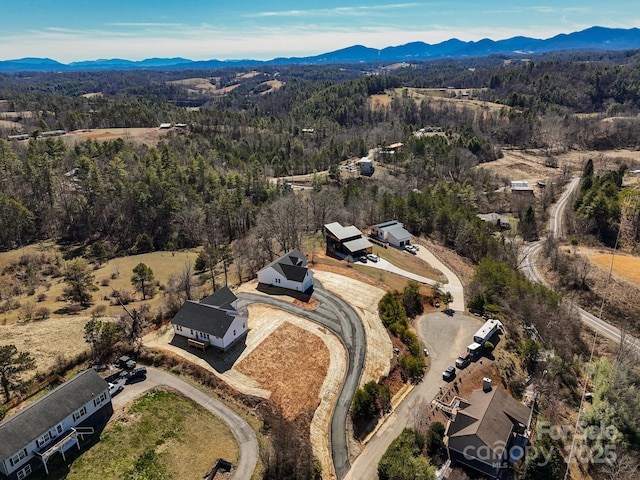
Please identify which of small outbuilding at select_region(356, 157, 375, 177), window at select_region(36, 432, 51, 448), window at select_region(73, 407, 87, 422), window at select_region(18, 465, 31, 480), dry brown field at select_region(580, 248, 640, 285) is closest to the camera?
window at select_region(18, 465, 31, 480)

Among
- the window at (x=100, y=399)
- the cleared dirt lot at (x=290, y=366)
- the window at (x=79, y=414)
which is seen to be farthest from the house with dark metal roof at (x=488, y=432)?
the window at (x=79, y=414)

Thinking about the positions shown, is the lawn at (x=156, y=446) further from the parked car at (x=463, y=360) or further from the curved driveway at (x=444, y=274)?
the curved driveway at (x=444, y=274)

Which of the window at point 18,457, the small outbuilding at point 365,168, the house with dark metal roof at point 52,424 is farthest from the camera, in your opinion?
the small outbuilding at point 365,168

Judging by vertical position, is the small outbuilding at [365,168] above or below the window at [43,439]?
below

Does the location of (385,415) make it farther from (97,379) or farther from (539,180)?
(539,180)

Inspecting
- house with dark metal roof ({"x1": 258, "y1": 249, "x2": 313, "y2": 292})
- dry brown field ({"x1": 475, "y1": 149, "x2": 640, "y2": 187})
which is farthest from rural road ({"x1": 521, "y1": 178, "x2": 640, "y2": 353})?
house with dark metal roof ({"x1": 258, "y1": 249, "x2": 313, "y2": 292})

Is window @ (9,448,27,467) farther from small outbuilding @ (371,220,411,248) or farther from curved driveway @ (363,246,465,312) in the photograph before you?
small outbuilding @ (371,220,411,248)

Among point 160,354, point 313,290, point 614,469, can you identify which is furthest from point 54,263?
point 614,469
